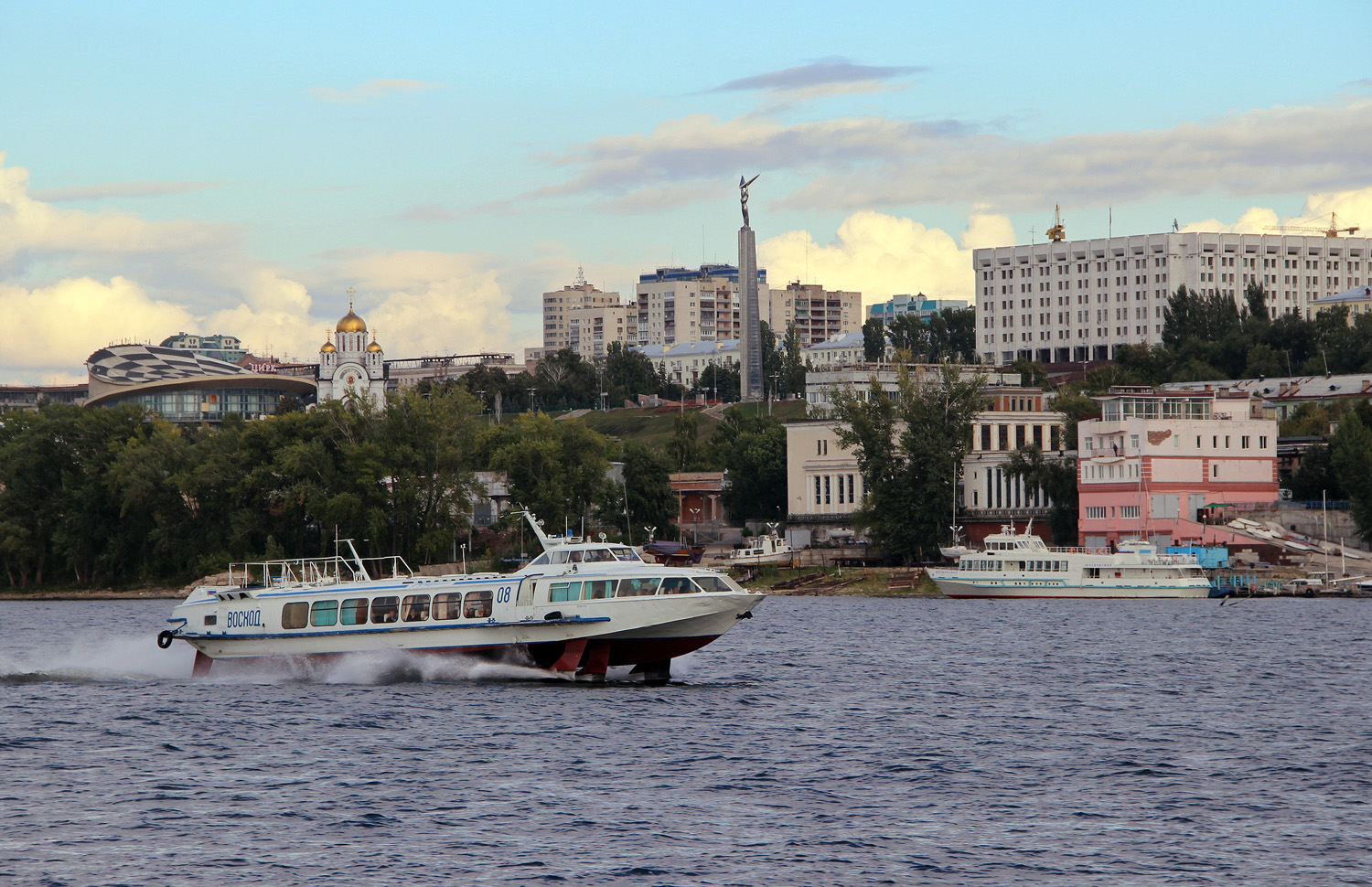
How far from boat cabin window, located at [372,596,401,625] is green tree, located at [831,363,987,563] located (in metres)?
72.7

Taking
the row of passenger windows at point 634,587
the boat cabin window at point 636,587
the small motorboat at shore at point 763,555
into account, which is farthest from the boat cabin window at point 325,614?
the small motorboat at shore at point 763,555

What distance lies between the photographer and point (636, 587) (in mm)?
48031

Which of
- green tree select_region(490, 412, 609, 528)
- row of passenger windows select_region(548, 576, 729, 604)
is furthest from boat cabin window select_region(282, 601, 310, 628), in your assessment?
green tree select_region(490, 412, 609, 528)

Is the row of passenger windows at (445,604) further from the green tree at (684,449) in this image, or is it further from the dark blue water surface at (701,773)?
the green tree at (684,449)

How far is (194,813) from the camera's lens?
3334 cm

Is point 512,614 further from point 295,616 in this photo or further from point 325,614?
point 295,616

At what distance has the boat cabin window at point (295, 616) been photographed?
170ft

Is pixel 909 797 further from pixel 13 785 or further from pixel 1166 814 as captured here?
pixel 13 785

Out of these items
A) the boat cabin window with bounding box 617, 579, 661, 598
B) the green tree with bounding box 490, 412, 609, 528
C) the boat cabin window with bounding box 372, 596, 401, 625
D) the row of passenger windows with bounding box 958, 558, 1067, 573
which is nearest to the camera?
the boat cabin window with bounding box 617, 579, 661, 598

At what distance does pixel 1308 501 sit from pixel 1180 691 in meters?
73.8

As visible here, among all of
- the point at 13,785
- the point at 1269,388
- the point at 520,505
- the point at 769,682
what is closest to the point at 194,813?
the point at 13,785

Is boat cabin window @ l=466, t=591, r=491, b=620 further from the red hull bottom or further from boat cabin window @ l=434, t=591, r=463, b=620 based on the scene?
the red hull bottom

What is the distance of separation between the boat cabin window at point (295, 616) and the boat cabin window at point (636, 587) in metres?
10.4

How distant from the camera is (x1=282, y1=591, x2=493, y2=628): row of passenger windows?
162 feet
